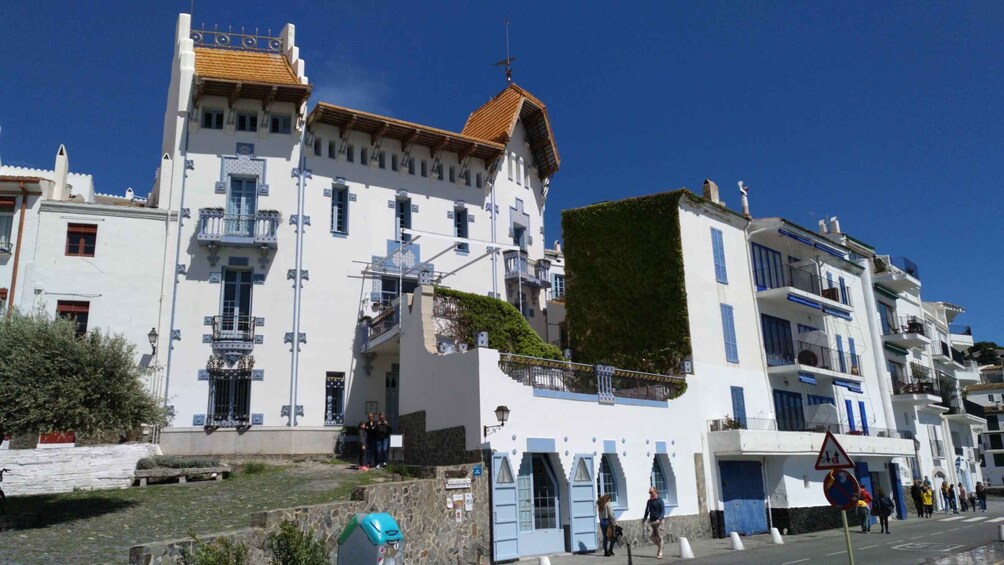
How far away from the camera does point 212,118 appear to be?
91.9 feet

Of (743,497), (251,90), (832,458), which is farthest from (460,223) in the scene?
(832,458)

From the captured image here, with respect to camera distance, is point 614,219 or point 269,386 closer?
point 269,386

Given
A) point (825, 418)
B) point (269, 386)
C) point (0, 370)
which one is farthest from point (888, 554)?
point (0, 370)

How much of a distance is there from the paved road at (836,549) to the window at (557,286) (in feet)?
49.3

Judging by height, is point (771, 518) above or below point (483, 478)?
below

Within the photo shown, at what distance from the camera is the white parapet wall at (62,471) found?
832 inches

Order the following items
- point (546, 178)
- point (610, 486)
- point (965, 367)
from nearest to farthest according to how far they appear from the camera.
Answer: point (610, 486), point (546, 178), point (965, 367)

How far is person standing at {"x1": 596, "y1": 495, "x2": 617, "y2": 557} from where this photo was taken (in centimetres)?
1984

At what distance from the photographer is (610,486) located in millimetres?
21844

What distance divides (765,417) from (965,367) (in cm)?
3277

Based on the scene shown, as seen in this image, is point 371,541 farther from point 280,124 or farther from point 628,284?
point 280,124

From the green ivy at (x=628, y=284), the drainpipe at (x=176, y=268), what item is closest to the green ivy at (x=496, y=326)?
the green ivy at (x=628, y=284)

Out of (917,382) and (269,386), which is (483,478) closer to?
(269,386)

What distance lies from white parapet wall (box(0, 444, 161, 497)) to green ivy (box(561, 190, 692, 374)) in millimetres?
16343
